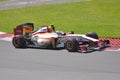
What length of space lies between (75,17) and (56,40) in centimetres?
739

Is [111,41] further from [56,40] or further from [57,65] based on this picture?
[57,65]

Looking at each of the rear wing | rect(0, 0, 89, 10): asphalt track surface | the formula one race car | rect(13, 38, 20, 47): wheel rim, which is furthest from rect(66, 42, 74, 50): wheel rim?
rect(0, 0, 89, 10): asphalt track surface

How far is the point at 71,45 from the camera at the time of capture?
1591 centimetres

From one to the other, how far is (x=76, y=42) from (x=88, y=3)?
A: 43.6 feet

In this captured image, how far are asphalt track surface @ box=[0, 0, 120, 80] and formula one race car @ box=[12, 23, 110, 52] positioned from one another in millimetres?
360

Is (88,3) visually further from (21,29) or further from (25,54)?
(25,54)

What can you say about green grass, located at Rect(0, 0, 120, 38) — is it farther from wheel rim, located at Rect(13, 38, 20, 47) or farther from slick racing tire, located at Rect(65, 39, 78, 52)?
wheel rim, located at Rect(13, 38, 20, 47)

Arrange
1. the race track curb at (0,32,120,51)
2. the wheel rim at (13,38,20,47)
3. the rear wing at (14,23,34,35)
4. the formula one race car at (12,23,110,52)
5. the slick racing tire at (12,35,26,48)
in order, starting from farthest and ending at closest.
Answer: the rear wing at (14,23,34,35) → the wheel rim at (13,38,20,47) → the slick racing tire at (12,35,26,48) → the race track curb at (0,32,120,51) → the formula one race car at (12,23,110,52)

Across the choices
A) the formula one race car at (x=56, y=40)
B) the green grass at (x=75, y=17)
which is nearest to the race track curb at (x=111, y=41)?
the formula one race car at (x=56, y=40)

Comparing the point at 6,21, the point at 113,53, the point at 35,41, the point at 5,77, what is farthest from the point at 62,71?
the point at 6,21

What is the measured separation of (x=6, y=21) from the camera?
24.1 metres

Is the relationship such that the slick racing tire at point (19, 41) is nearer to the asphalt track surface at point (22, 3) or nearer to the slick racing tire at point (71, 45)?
the slick racing tire at point (71, 45)

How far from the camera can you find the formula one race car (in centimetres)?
1603

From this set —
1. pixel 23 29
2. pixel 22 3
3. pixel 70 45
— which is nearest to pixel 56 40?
pixel 70 45
